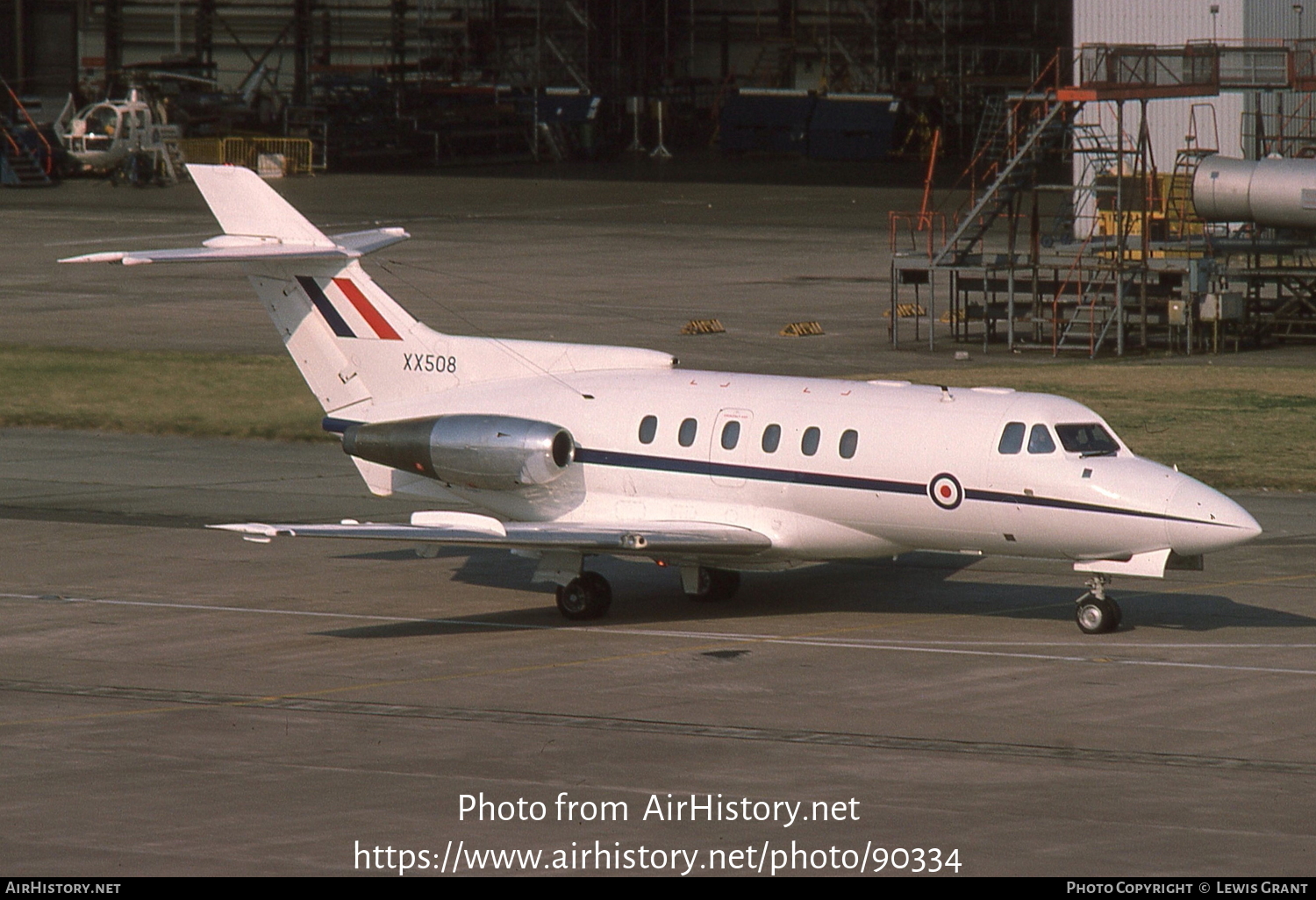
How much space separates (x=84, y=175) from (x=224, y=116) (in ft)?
26.7

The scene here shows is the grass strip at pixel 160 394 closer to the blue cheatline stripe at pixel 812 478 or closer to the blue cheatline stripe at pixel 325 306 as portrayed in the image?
the blue cheatline stripe at pixel 325 306

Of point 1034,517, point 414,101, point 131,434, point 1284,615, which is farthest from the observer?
point 414,101

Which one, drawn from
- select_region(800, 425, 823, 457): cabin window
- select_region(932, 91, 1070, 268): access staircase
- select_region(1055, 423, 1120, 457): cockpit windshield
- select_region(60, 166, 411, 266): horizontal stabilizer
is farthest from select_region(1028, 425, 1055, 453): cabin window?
select_region(932, 91, 1070, 268): access staircase

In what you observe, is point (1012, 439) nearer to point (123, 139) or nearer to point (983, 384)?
point (983, 384)

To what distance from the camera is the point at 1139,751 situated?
61.7 ft

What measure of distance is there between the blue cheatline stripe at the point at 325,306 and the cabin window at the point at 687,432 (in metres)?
5.11

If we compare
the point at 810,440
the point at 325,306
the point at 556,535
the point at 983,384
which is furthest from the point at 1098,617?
the point at 983,384

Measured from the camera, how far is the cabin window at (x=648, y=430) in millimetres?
25078

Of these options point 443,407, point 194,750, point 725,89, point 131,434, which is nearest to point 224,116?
point 725,89

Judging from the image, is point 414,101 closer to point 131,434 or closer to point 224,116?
point 224,116

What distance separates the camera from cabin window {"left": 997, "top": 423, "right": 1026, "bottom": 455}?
2334cm

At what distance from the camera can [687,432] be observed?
81.7 feet

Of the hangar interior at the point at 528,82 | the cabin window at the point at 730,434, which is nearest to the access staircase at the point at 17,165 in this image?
the hangar interior at the point at 528,82

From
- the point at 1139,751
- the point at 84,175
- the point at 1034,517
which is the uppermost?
the point at 84,175
